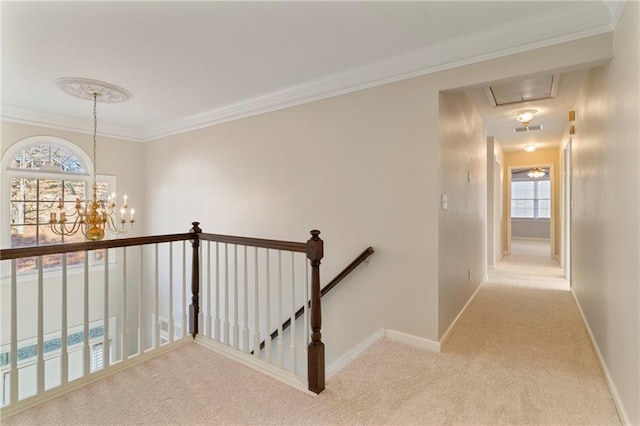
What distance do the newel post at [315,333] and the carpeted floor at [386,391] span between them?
93 mm

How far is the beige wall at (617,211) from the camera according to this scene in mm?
1559

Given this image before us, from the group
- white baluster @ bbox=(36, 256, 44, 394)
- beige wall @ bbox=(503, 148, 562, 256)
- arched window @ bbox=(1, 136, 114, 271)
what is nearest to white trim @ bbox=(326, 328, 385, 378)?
white baluster @ bbox=(36, 256, 44, 394)

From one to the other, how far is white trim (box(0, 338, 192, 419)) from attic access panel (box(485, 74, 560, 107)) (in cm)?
365

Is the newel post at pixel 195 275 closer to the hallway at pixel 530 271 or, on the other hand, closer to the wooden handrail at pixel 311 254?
the wooden handrail at pixel 311 254

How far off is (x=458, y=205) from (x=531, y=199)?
9.41m

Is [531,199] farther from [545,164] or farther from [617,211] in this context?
[617,211]

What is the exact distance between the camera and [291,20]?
7.16 feet

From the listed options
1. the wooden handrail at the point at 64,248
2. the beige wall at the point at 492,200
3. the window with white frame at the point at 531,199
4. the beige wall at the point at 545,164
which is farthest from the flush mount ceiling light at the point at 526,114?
the window with white frame at the point at 531,199

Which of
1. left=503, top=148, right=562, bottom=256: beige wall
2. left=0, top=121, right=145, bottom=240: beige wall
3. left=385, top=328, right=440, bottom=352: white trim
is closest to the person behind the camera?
left=385, top=328, right=440, bottom=352: white trim

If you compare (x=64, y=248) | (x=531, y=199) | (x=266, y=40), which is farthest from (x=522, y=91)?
(x=531, y=199)

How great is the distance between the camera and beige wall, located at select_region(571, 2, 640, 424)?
5.11ft

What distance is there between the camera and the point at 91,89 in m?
3.24

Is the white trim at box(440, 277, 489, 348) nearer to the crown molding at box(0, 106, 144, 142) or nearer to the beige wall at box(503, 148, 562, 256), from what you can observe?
the beige wall at box(503, 148, 562, 256)

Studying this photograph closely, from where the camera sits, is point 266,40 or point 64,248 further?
point 266,40
